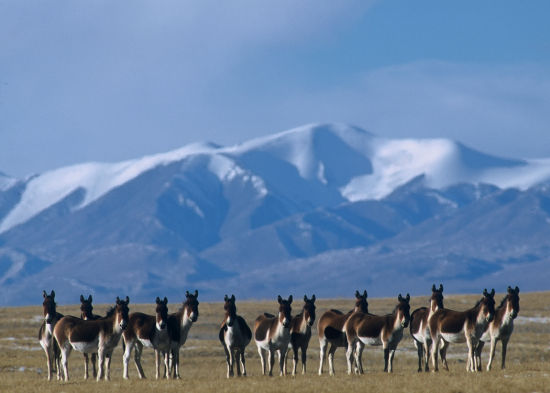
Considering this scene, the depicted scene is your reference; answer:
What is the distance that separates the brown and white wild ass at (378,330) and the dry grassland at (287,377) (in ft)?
3.69

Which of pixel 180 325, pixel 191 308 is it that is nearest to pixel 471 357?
pixel 191 308

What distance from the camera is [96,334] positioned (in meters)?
38.7

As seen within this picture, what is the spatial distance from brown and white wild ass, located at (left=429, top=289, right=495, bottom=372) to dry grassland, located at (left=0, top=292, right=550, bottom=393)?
1.12 m

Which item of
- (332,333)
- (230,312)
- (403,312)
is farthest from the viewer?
(332,333)

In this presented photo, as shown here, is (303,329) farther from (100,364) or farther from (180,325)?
(100,364)

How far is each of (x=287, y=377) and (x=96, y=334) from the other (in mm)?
7262

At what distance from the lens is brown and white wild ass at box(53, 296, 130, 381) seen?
3819 centimetres

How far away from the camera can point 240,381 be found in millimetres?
36281

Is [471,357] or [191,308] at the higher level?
[191,308]

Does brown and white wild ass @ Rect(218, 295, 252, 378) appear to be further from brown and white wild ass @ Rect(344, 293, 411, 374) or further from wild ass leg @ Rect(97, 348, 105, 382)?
wild ass leg @ Rect(97, 348, 105, 382)

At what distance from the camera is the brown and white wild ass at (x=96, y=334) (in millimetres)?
38188

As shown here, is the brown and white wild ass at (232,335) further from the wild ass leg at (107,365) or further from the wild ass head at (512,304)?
the wild ass head at (512,304)

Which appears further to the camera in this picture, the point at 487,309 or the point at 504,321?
the point at 504,321

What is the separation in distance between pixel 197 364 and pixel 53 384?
1833 cm
